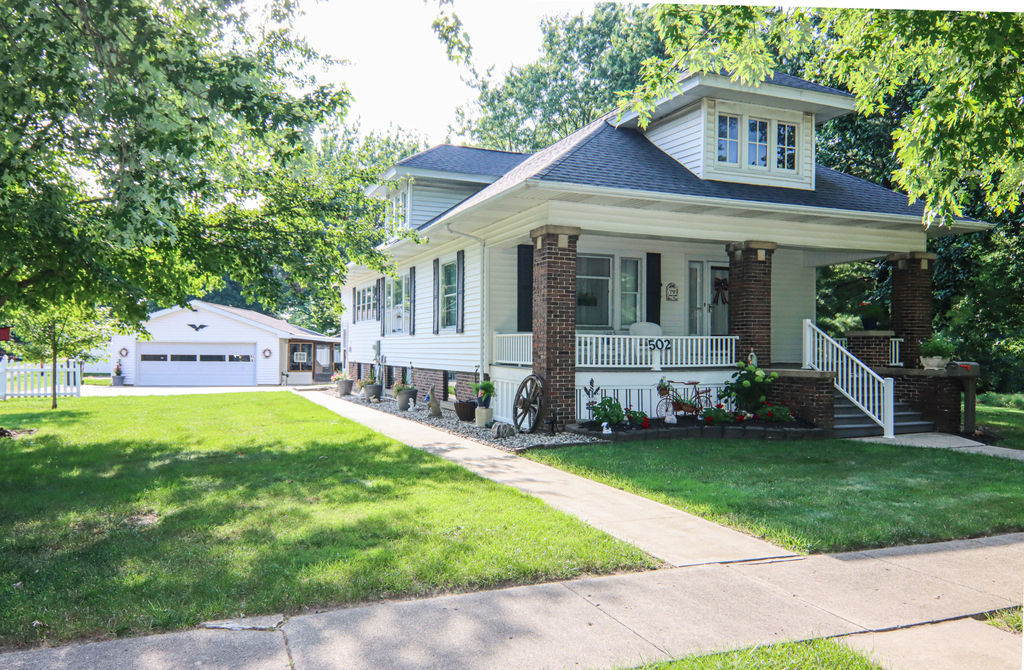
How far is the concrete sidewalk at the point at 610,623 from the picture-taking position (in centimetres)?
314

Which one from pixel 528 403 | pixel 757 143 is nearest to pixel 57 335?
pixel 528 403

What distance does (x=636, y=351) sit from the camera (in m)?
11.6

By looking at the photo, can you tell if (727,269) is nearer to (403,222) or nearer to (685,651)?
(403,222)

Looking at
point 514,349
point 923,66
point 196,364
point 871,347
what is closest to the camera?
point 923,66

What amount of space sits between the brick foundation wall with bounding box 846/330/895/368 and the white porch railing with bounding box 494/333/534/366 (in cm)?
617

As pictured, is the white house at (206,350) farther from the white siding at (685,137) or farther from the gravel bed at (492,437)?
the white siding at (685,137)

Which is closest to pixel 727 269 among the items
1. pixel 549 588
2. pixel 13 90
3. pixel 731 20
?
Answer: pixel 731 20

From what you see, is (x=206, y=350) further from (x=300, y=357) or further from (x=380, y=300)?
(x=380, y=300)

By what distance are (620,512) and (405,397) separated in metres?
10.6

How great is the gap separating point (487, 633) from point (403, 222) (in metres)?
14.4

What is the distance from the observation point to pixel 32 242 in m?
6.68

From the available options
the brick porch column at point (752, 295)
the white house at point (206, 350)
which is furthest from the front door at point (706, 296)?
the white house at point (206, 350)

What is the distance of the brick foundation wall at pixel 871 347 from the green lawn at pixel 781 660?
1071 cm

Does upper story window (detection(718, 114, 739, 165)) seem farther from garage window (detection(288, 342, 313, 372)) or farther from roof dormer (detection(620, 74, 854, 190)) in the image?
garage window (detection(288, 342, 313, 372))
